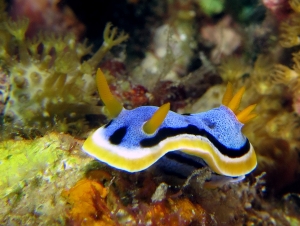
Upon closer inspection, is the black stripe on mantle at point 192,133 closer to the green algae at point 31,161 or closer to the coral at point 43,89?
the green algae at point 31,161

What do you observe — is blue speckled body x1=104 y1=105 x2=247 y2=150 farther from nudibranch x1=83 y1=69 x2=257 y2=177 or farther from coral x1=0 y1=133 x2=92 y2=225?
coral x1=0 y1=133 x2=92 y2=225

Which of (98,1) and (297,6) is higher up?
(98,1)

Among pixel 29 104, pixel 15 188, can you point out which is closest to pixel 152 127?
pixel 15 188

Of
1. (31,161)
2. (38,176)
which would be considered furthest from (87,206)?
(31,161)

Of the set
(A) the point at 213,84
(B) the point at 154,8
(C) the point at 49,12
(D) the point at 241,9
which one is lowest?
(A) the point at 213,84

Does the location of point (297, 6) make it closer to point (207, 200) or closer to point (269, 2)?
point (269, 2)

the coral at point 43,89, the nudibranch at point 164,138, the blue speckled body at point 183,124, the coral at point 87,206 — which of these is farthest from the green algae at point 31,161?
the coral at point 43,89

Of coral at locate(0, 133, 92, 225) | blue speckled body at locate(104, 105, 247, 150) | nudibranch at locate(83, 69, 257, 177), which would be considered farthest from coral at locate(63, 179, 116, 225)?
blue speckled body at locate(104, 105, 247, 150)
